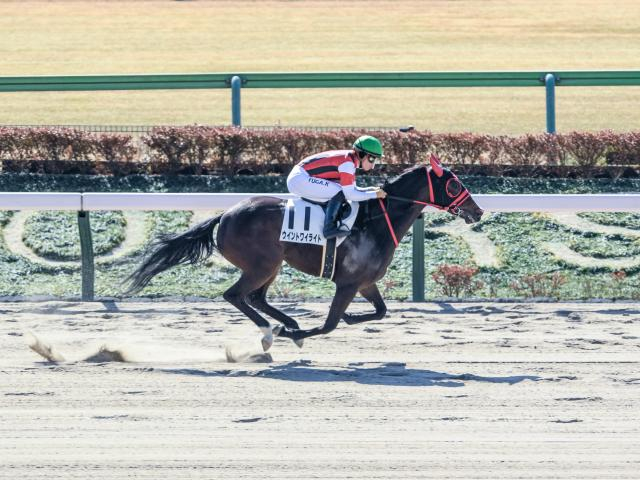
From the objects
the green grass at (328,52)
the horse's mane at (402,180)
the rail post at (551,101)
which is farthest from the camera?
the green grass at (328,52)

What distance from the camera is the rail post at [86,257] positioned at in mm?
10242

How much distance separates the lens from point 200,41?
85.8ft

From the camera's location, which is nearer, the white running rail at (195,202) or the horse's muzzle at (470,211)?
the horse's muzzle at (470,211)

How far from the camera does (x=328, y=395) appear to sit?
22.7ft

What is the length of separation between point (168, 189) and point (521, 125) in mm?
5627

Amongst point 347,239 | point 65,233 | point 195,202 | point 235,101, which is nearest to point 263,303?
point 347,239

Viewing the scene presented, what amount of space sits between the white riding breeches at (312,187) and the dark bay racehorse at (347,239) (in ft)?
0.65

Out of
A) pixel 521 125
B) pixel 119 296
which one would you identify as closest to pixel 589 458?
pixel 119 296

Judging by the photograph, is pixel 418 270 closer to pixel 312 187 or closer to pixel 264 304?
pixel 264 304

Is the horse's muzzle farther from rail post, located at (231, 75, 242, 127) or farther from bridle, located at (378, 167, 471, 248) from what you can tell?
rail post, located at (231, 75, 242, 127)

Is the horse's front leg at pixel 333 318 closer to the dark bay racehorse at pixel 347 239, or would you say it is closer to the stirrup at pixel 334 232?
the dark bay racehorse at pixel 347 239

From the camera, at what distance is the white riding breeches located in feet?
27.0

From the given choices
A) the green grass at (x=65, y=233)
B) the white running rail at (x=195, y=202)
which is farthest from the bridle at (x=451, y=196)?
the green grass at (x=65, y=233)

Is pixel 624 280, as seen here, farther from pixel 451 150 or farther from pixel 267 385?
pixel 267 385
